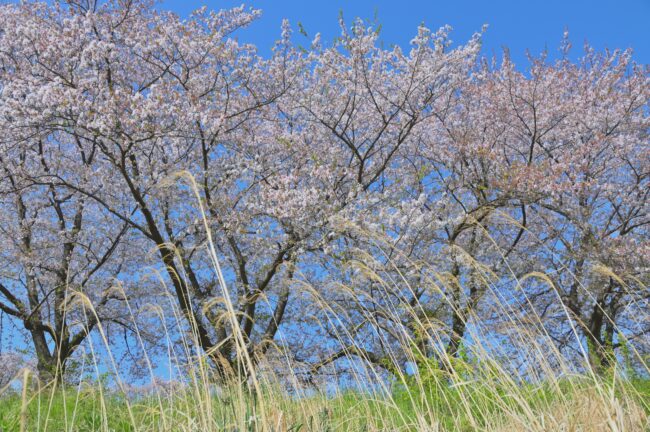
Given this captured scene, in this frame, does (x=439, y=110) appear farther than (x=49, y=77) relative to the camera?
Yes

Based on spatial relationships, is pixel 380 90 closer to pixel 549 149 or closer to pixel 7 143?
pixel 549 149

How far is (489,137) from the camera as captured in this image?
12.9 m

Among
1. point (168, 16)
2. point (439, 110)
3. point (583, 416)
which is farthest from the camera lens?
point (439, 110)

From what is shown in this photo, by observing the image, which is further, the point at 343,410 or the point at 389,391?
the point at 343,410

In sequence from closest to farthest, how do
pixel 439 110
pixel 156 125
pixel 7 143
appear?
pixel 156 125 → pixel 7 143 → pixel 439 110

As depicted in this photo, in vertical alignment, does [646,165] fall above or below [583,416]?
above

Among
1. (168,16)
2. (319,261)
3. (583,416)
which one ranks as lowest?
(583,416)

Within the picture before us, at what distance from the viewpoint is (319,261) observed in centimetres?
1098

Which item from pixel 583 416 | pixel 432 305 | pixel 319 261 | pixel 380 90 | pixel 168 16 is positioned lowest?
pixel 583 416

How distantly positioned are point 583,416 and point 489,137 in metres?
10.8

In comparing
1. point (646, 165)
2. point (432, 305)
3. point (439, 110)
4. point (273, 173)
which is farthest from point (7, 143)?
point (646, 165)

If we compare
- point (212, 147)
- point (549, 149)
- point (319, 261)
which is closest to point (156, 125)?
point (212, 147)

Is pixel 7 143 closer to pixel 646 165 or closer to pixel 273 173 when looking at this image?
pixel 273 173

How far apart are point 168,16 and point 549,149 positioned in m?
8.73
